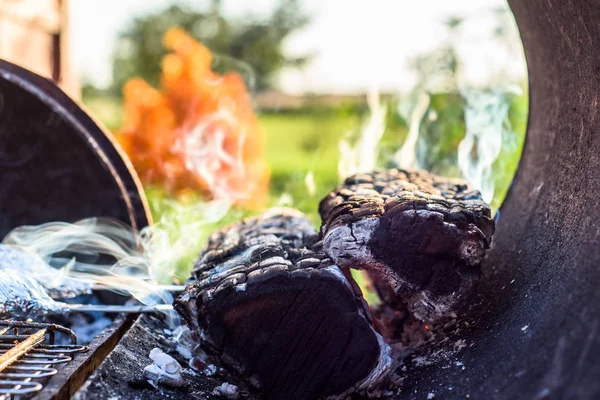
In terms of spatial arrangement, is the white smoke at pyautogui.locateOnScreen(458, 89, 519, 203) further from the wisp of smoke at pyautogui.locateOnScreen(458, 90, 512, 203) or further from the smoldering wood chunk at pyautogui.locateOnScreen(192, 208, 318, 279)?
the smoldering wood chunk at pyautogui.locateOnScreen(192, 208, 318, 279)

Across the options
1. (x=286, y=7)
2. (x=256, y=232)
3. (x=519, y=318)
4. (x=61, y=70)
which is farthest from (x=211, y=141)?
(x=286, y=7)

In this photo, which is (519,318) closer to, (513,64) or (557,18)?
(557,18)

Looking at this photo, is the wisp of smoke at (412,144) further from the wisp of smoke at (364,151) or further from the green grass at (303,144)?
the green grass at (303,144)

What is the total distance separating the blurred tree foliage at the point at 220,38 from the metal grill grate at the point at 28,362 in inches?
464

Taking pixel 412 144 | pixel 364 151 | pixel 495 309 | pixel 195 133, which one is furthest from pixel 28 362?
pixel 195 133

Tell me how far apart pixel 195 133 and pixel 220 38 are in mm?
10033

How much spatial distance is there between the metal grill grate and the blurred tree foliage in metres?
11.8

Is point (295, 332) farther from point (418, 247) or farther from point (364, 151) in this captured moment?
point (364, 151)

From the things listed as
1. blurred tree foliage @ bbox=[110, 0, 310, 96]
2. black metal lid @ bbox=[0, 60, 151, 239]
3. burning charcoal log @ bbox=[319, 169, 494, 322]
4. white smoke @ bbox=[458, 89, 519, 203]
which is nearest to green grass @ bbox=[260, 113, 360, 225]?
blurred tree foliage @ bbox=[110, 0, 310, 96]

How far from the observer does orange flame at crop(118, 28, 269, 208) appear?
4.97m

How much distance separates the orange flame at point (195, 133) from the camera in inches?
196

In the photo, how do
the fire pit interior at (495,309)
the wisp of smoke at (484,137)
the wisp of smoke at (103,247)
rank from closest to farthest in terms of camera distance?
the fire pit interior at (495,309), the wisp of smoke at (103,247), the wisp of smoke at (484,137)

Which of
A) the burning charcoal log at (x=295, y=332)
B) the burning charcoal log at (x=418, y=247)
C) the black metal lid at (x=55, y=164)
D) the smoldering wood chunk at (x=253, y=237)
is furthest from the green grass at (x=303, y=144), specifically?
the burning charcoal log at (x=295, y=332)

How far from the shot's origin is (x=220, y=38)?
48.0 feet
